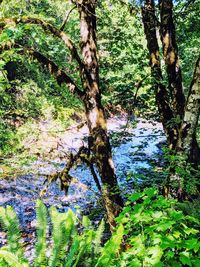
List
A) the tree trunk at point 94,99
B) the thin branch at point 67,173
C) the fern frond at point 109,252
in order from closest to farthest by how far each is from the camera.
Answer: the fern frond at point 109,252, the tree trunk at point 94,99, the thin branch at point 67,173

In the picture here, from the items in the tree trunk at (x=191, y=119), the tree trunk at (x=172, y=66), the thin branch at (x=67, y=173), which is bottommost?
the thin branch at (x=67, y=173)

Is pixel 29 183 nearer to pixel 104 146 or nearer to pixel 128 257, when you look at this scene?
pixel 104 146

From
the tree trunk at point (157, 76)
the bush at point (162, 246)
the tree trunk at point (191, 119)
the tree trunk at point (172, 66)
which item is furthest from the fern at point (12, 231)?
the tree trunk at point (157, 76)

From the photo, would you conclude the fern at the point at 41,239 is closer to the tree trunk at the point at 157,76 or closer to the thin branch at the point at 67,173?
the thin branch at the point at 67,173

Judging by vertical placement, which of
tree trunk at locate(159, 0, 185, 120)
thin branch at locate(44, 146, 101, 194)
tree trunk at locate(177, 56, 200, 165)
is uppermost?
tree trunk at locate(159, 0, 185, 120)

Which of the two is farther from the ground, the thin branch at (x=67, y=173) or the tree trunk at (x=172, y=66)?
the tree trunk at (x=172, y=66)

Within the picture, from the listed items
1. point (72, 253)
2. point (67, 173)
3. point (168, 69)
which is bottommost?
point (67, 173)

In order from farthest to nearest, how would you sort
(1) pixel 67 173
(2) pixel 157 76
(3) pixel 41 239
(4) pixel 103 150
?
(2) pixel 157 76 → (1) pixel 67 173 → (4) pixel 103 150 → (3) pixel 41 239

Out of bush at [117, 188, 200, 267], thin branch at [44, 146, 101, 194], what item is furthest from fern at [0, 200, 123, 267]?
thin branch at [44, 146, 101, 194]

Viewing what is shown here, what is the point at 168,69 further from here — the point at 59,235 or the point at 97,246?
the point at 59,235

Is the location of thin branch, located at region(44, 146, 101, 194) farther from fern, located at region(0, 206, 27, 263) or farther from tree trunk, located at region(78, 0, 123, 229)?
fern, located at region(0, 206, 27, 263)

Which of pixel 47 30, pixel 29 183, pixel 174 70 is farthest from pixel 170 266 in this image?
pixel 29 183

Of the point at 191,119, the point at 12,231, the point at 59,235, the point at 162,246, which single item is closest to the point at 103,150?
the point at 191,119

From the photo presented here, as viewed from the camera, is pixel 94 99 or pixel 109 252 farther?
pixel 94 99
